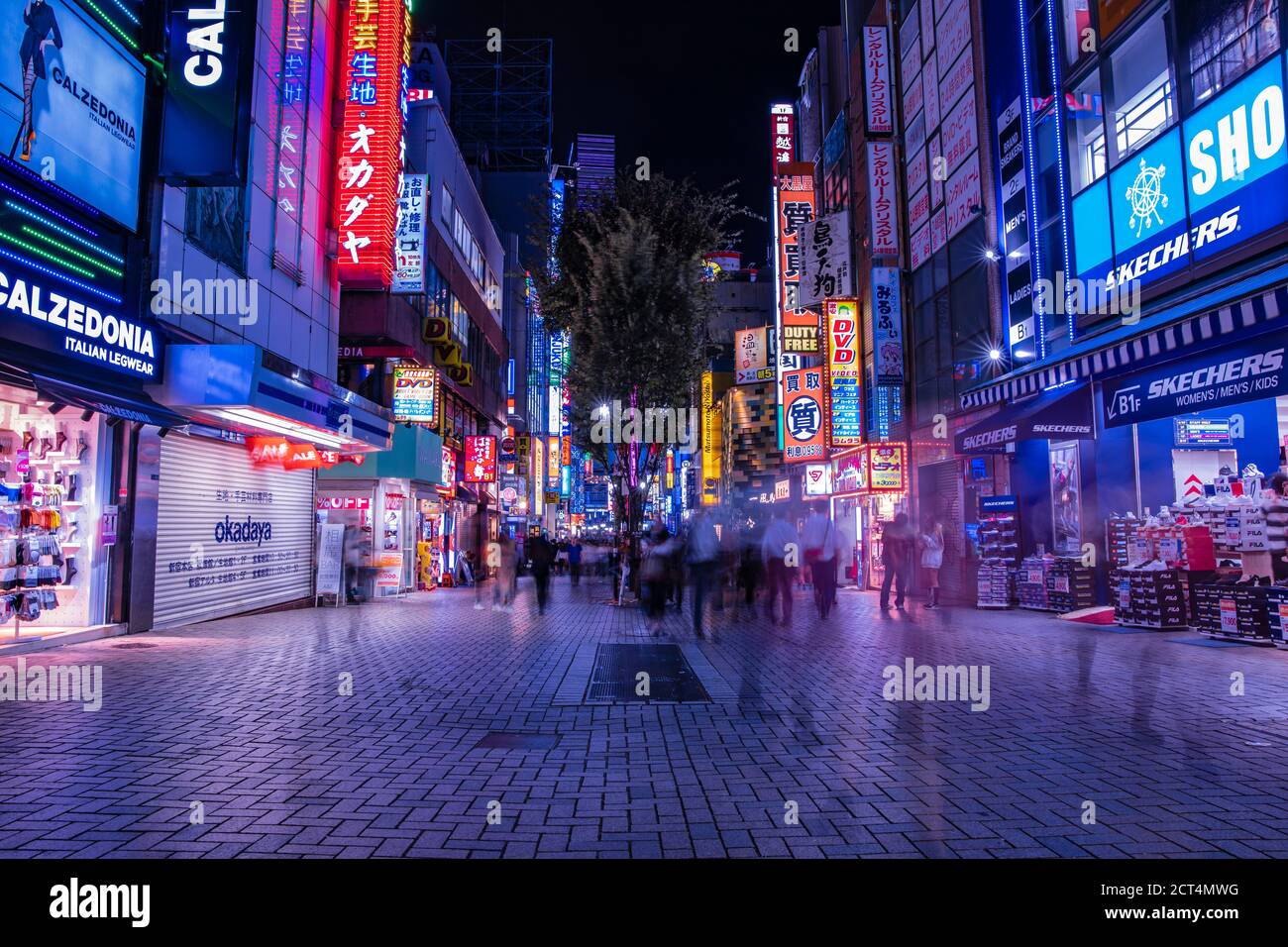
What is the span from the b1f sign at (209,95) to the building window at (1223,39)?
14.1m

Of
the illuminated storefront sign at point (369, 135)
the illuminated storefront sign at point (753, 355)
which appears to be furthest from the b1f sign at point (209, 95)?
the illuminated storefront sign at point (753, 355)

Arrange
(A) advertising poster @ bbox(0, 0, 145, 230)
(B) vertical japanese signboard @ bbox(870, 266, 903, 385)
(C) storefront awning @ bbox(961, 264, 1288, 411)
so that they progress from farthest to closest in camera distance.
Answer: (B) vertical japanese signboard @ bbox(870, 266, 903, 385) < (C) storefront awning @ bbox(961, 264, 1288, 411) < (A) advertising poster @ bbox(0, 0, 145, 230)

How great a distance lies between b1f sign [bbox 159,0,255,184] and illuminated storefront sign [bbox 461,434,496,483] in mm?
19503

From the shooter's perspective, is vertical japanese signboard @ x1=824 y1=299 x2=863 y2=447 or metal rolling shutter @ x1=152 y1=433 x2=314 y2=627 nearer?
metal rolling shutter @ x1=152 y1=433 x2=314 y2=627

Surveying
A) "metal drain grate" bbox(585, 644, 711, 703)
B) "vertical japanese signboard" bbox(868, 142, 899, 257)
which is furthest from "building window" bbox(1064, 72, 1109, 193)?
"metal drain grate" bbox(585, 644, 711, 703)

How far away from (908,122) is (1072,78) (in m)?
7.60

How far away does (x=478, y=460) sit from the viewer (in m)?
30.7

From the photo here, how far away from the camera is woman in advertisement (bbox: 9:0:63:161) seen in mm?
9078

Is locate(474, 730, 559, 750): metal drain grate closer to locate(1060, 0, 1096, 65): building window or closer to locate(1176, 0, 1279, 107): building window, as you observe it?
locate(1176, 0, 1279, 107): building window

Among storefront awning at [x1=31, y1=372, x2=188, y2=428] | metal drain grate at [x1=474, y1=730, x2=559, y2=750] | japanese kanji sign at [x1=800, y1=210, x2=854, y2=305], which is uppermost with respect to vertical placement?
japanese kanji sign at [x1=800, y1=210, x2=854, y2=305]

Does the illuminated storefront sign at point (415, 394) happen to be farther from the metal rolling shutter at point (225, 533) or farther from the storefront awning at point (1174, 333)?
the storefront awning at point (1174, 333)

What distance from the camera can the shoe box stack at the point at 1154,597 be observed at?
37.3 ft
